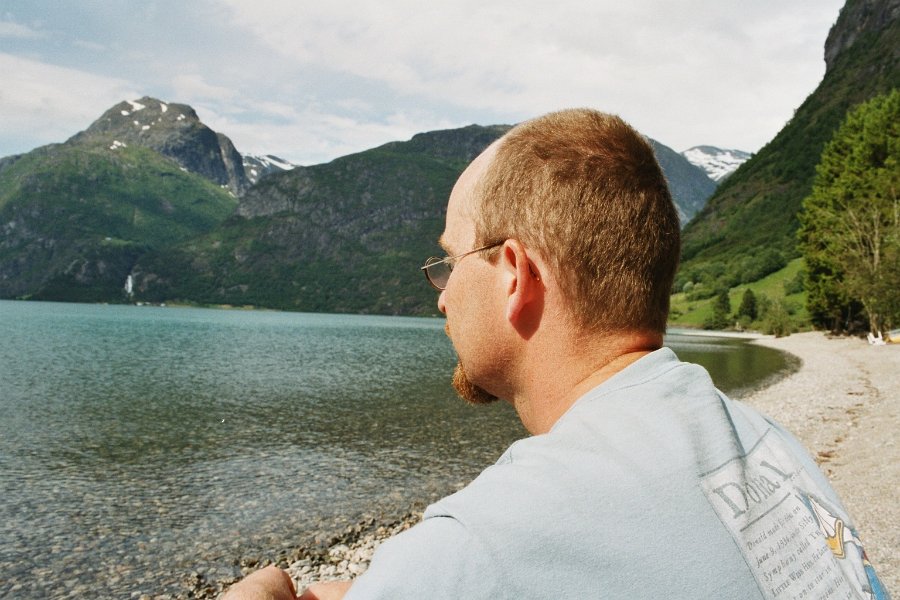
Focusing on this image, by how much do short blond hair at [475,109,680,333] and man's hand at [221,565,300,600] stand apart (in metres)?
1.41

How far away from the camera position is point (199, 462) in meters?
17.8

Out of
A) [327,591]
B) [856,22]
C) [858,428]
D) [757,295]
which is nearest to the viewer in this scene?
[327,591]

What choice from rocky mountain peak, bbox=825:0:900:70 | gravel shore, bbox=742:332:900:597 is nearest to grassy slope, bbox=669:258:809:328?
gravel shore, bbox=742:332:900:597

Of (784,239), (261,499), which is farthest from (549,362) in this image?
(784,239)

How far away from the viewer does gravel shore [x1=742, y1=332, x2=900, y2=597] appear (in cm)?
941

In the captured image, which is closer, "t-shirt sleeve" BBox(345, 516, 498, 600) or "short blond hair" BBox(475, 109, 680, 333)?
"t-shirt sleeve" BBox(345, 516, 498, 600)

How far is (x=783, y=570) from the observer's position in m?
1.47

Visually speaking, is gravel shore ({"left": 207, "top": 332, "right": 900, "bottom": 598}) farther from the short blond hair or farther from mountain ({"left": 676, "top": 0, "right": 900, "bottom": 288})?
mountain ({"left": 676, "top": 0, "right": 900, "bottom": 288})

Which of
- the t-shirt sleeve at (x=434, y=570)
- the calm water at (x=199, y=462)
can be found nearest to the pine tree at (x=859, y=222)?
the calm water at (x=199, y=462)

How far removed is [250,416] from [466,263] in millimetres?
25015

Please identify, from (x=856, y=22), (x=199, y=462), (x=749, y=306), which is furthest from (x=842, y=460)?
(x=856, y=22)

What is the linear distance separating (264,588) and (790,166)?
19173cm

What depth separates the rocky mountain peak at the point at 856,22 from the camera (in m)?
166

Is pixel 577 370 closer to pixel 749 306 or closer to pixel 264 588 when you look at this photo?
pixel 264 588
